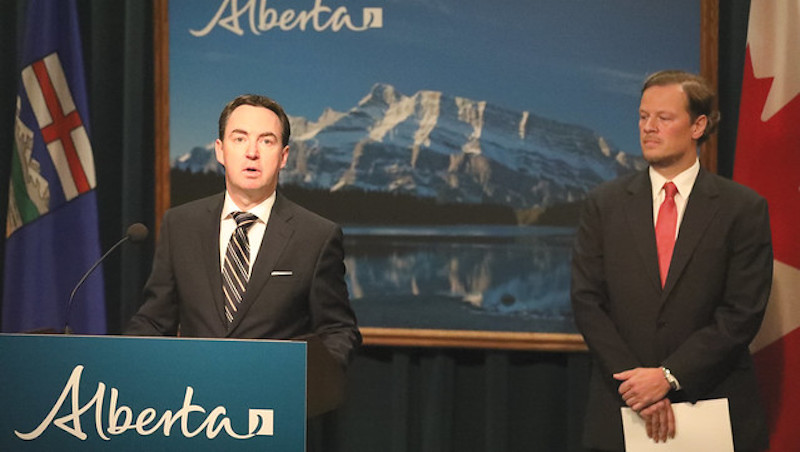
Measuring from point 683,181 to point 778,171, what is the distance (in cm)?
47

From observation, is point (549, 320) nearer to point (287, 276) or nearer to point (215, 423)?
point (287, 276)

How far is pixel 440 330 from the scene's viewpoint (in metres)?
3.58

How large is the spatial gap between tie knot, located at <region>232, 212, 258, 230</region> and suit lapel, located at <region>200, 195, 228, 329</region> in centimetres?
7

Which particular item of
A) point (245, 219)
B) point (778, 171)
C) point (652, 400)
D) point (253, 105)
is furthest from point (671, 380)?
point (253, 105)

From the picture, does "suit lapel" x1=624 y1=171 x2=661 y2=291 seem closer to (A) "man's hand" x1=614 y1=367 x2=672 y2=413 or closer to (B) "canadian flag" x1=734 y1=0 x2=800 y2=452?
(A) "man's hand" x1=614 y1=367 x2=672 y2=413

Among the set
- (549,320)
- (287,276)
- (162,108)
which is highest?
(162,108)

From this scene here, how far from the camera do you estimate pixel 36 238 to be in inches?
147

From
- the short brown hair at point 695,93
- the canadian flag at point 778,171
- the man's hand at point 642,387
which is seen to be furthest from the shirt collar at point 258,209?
the canadian flag at point 778,171

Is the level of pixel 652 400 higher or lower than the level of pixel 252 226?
lower

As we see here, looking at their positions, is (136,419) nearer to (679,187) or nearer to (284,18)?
(679,187)

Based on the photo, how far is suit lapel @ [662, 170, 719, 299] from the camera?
8.77 ft

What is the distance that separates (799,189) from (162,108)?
8.06ft

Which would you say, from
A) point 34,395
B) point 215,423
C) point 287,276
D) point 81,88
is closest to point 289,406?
point 215,423

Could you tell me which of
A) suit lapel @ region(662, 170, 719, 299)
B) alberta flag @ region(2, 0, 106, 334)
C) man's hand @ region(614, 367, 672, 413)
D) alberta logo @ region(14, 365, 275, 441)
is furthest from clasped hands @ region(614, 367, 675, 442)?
alberta flag @ region(2, 0, 106, 334)
